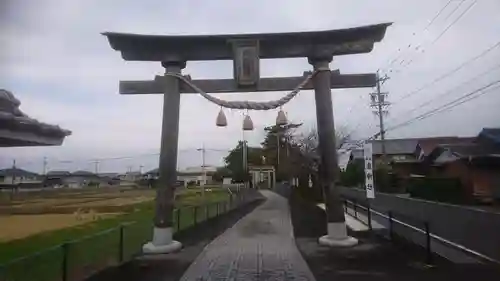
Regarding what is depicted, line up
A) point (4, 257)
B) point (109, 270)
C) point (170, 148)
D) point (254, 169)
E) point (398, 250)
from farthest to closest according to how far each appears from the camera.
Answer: point (254, 169) → point (4, 257) → point (170, 148) → point (398, 250) → point (109, 270)

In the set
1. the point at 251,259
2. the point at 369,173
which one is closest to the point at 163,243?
the point at 251,259

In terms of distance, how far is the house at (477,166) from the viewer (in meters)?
23.4

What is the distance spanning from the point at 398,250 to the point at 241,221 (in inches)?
387

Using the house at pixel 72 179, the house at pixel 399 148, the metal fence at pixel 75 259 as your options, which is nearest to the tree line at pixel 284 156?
the house at pixel 399 148

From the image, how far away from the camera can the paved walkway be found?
27.1ft

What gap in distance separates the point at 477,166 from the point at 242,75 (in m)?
17.9

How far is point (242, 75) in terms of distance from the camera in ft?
36.4

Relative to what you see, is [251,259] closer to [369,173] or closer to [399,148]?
[369,173]

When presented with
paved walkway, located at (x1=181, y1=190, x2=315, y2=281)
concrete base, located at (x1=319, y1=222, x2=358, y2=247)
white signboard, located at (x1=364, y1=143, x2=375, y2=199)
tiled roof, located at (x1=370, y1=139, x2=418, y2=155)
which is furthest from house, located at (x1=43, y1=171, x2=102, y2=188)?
concrete base, located at (x1=319, y1=222, x2=358, y2=247)

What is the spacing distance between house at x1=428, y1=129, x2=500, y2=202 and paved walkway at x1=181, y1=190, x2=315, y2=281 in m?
12.9

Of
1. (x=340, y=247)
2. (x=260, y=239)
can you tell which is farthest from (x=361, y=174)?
(x=340, y=247)

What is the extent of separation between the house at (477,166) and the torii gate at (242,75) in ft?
45.4

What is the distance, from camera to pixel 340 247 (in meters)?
10.8

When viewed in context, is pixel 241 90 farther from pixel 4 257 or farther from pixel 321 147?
pixel 4 257
